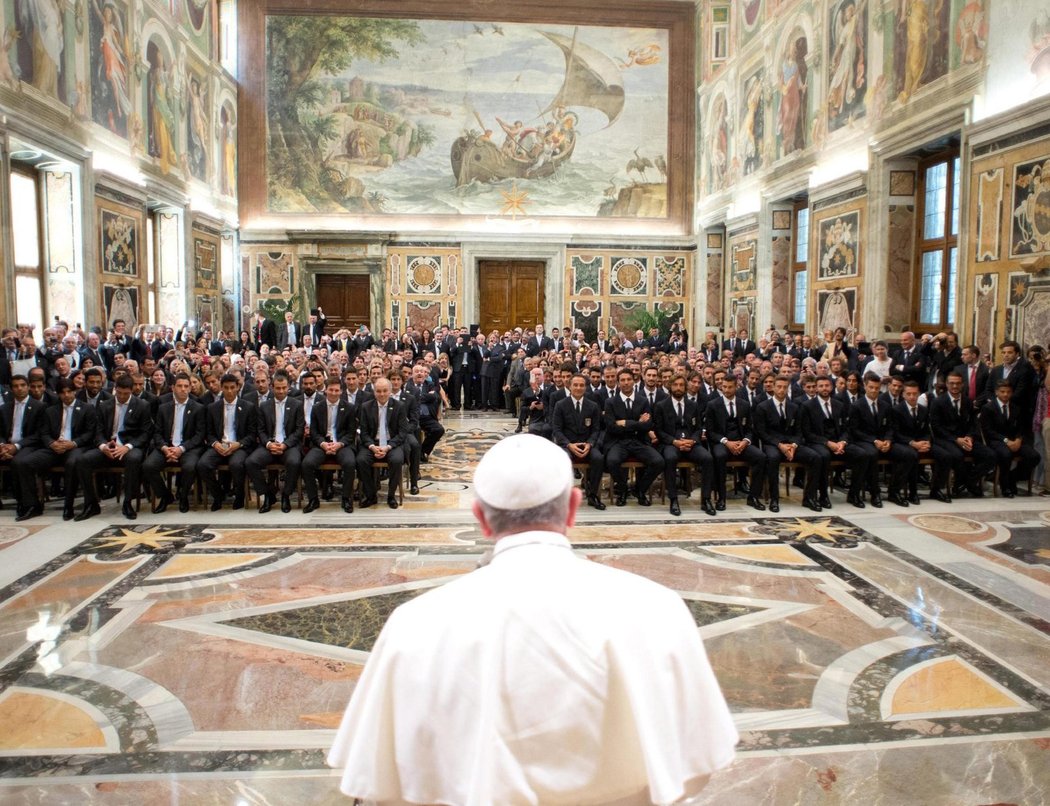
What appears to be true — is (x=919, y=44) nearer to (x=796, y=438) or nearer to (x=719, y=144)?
(x=796, y=438)

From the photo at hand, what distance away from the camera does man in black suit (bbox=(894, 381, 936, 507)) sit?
902 centimetres

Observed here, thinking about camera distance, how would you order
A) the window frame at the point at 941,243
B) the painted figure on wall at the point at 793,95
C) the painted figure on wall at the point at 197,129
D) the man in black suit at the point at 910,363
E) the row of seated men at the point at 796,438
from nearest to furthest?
the row of seated men at the point at 796,438 → the man in black suit at the point at 910,363 → the window frame at the point at 941,243 → the painted figure on wall at the point at 793,95 → the painted figure on wall at the point at 197,129

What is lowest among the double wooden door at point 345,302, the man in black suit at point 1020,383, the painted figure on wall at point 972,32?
the man in black suit at point 1020,383

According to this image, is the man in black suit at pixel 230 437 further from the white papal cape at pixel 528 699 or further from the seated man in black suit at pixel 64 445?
the white papal cape at pixel 528 699

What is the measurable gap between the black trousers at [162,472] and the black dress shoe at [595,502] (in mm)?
4036

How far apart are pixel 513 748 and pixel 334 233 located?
23101 millimetres

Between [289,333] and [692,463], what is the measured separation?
15.2m

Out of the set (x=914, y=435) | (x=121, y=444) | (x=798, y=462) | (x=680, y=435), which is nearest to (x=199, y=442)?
(x=121, y=444)

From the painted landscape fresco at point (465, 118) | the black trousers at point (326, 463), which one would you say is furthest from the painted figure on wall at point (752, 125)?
the black trousers at point (326, 463)

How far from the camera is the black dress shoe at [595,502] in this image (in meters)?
8.88

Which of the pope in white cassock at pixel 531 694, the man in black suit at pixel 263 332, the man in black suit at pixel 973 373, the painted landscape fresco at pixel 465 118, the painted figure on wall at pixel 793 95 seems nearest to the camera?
the pope in white cassock at pixel 531 694

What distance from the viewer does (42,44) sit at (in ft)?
41.7

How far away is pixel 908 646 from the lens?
500cm

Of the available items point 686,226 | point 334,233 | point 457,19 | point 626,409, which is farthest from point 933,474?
point 457,19
